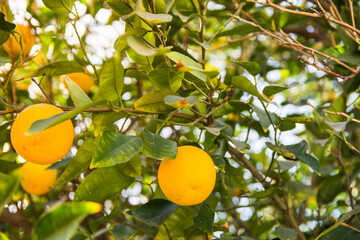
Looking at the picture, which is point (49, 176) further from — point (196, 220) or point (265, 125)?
point (265, 125)

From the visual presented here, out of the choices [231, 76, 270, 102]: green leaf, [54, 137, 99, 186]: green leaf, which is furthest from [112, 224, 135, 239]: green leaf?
[231, 76, 270, 102]: green leaf

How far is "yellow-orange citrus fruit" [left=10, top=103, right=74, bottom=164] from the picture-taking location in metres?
0.90

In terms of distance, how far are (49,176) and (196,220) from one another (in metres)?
0.67

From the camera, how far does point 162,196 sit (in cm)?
120

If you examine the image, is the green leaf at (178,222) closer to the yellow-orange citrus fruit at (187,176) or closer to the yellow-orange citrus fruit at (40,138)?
the yellow-orange citrus fruit at (187,176)

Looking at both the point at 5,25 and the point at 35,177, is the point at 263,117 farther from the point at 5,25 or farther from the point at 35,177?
the point at 35,177

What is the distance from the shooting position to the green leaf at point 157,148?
857mm

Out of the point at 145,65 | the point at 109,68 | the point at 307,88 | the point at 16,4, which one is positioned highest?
the point at 109,68

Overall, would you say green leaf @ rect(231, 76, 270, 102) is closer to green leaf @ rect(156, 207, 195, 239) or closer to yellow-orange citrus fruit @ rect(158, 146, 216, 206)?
yellow-orange citrus fruit @ rect(158, 146, 216, 206)

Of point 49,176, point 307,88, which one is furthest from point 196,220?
→ point 307,88

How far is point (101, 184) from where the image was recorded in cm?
111

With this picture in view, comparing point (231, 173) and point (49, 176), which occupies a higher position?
point (231, 173)

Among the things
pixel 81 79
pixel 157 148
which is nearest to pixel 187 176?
pixel 157 148

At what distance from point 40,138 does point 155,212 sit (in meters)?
0.41
